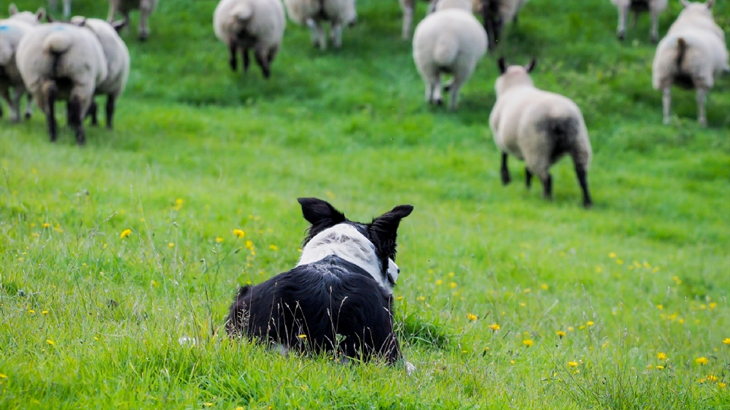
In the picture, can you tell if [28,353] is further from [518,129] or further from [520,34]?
→ [520,34]

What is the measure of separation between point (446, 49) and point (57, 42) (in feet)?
21.6

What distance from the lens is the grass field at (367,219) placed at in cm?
326

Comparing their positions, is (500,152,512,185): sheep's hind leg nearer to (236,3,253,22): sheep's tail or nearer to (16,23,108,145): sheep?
(236,3,253,22): sheep's tail

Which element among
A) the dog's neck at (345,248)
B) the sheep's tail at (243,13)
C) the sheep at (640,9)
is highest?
the sheep at (640,9)

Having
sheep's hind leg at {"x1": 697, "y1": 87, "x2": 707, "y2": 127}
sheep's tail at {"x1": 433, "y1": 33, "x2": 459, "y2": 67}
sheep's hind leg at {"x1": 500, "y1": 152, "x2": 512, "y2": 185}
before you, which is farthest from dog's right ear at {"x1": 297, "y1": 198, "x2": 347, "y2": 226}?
sheep's hind leg at {"x1": 697, "y1": 87, "x2": 707, "y2": 127}

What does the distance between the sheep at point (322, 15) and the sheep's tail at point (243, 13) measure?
83.4 inches

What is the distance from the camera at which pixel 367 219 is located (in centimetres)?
834

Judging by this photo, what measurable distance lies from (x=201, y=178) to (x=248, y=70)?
697 centimetres

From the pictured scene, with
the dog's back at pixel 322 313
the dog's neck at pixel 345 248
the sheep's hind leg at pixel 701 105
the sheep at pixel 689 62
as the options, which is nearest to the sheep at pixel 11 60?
the dog's neck at pixel 345 248

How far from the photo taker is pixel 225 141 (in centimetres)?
1246

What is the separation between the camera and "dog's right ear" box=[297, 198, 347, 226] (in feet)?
13.6

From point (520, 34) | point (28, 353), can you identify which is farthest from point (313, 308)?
point (520, 34)

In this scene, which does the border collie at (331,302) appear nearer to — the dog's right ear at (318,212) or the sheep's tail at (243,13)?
the dog's right ear at (318,212)

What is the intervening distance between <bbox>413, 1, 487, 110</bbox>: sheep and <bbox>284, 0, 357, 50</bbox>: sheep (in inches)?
110
